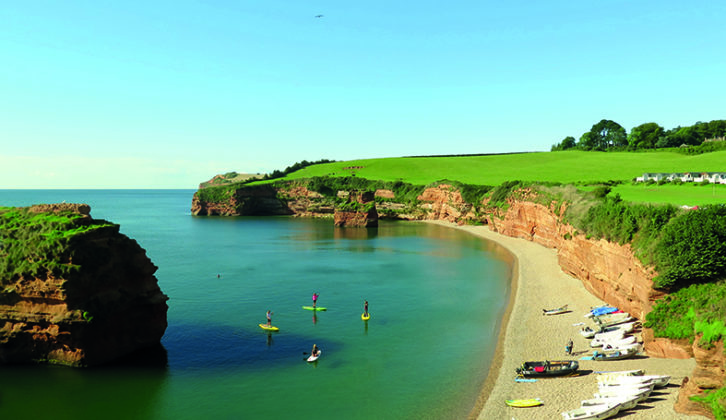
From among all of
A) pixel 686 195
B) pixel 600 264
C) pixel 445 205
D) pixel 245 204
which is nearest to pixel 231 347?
pixel 600 264

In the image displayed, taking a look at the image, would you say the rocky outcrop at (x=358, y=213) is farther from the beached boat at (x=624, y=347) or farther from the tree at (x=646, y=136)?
the tree at (x=646, y=136)

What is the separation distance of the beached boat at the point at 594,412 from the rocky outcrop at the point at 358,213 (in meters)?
111

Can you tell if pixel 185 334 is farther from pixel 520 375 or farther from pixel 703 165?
pixel 703 165

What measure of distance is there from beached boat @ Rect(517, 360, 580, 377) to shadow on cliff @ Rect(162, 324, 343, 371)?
1551 cm

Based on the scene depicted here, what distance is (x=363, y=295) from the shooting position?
55.1 m

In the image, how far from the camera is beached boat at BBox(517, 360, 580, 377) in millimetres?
30078

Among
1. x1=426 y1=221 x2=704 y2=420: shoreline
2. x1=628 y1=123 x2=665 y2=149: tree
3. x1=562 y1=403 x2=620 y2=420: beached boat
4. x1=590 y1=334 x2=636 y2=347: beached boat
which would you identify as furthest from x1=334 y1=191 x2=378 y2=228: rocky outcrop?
→ x1=628 y1=123 x2=665 y2=149: tree

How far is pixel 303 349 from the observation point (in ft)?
123

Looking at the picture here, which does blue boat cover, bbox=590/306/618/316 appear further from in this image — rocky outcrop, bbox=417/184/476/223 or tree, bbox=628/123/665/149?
tree, bbox=628/123/665/149

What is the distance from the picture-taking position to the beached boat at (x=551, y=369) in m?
30.1

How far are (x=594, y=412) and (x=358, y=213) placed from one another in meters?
113

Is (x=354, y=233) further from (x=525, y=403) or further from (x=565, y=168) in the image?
(x=525, y=403)

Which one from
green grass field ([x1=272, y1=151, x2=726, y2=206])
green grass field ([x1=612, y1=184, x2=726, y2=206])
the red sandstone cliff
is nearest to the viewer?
the red sandstone cliff

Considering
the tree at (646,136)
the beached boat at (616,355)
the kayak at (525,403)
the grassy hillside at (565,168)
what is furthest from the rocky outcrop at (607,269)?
the tree at (646,136)
